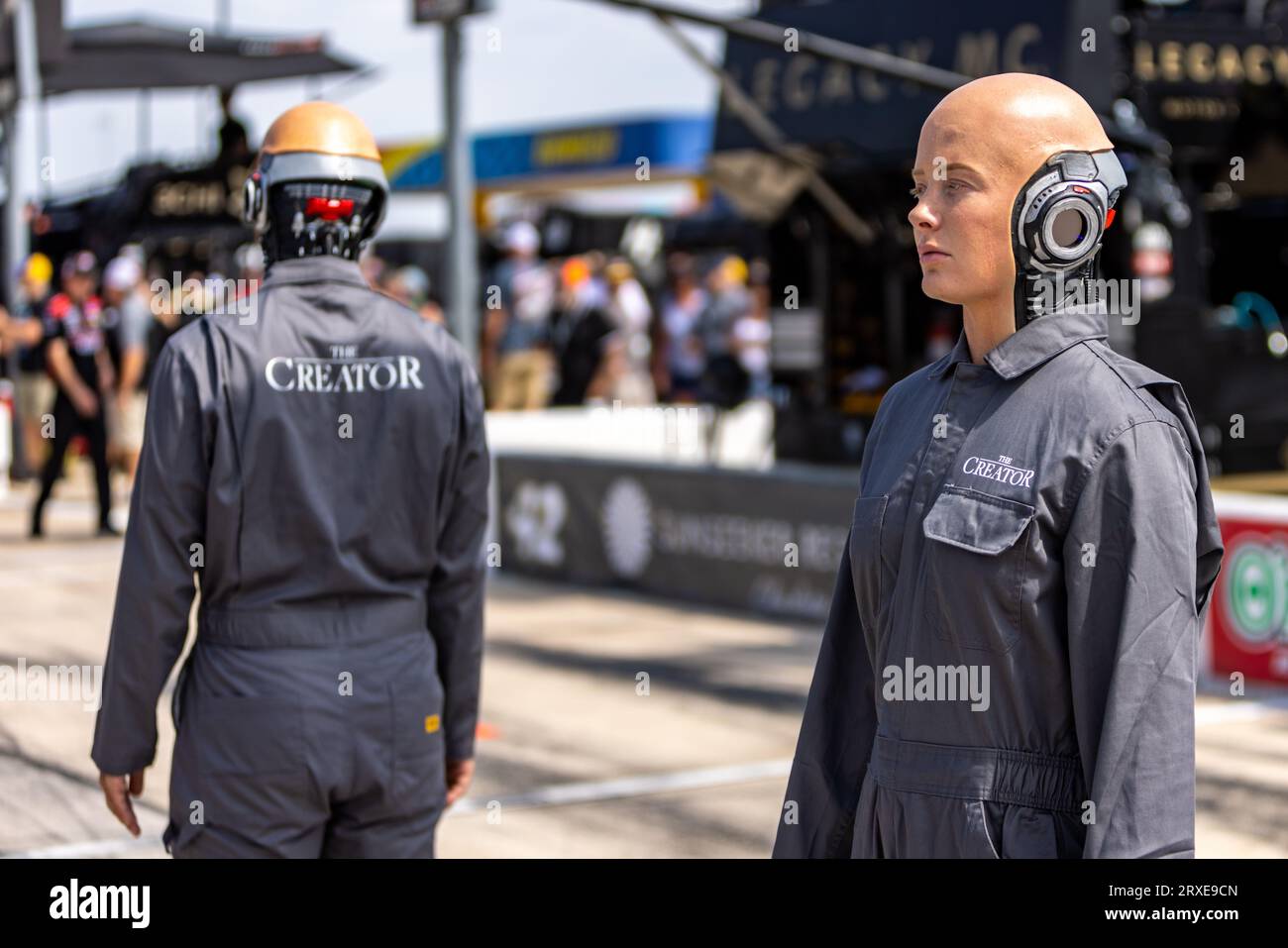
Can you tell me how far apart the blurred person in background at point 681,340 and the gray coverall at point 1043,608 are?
1755 cm

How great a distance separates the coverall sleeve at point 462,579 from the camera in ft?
12.1

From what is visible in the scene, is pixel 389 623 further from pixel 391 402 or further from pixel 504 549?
pixel 504 549

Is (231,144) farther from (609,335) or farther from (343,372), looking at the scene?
(343,372)

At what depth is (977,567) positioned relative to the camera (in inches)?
94.4

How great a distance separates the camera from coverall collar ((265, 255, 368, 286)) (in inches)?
142

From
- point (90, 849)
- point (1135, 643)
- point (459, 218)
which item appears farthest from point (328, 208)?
point (459, 218)

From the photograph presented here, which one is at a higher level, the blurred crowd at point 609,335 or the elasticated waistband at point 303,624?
the elasticated waistband at point 303,624

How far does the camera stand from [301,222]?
3.64 m

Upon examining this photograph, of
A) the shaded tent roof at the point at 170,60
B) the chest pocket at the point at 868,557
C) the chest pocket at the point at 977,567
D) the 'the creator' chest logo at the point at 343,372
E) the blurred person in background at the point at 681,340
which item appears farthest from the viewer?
the blurred person in background at the point at 681,340

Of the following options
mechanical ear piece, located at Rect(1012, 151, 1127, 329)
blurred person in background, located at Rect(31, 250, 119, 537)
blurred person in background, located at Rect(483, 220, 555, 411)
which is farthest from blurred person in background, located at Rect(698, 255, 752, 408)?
mechanical ear piece, located at Rect(1012, 151, 1127, 329)

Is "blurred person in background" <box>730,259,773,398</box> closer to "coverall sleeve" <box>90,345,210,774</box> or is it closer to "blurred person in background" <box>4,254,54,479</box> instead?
"blurred person in background" <box>4,254,54,479</box>

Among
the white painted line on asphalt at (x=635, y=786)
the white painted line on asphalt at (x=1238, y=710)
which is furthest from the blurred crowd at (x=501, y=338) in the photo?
the white painted line on asphalt at (x=1238, y=710)

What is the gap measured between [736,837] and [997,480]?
391cm

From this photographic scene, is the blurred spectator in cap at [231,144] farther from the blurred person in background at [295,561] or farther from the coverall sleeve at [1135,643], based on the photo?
the coverall sleeve at [1135,643]
